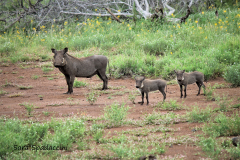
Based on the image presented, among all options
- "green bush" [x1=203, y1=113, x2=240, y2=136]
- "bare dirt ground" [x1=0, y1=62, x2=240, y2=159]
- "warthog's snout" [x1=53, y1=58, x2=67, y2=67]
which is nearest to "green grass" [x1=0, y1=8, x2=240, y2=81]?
"bare dirt ground" [x1=0, y1=62, x2=240, y2=159]

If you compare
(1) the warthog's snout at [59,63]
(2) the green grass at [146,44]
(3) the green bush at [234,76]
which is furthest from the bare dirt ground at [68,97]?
(1) the warthog's snout at [59,63]

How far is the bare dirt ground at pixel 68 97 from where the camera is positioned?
5.46 meters

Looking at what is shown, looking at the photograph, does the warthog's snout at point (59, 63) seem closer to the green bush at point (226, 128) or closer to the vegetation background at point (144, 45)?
the vegetation background at point (144, 45)

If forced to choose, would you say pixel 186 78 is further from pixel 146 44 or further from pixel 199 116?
pixel 146 44

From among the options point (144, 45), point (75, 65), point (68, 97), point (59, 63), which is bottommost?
point (68, 97)

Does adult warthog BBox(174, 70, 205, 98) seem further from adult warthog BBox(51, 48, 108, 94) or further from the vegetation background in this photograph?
adult warthog BBox(51, 48, 108, 94)

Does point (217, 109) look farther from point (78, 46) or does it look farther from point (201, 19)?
point (201, 19)

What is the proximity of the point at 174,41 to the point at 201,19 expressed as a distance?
346 centimetres

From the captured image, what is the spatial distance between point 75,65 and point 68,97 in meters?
1.01

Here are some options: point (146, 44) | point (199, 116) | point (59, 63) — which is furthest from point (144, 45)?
point (199, 116)

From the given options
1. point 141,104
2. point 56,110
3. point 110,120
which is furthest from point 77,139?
point 141,104

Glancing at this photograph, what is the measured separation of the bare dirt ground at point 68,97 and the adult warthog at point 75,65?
0.49 metres

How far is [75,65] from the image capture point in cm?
851

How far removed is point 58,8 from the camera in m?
15.8
